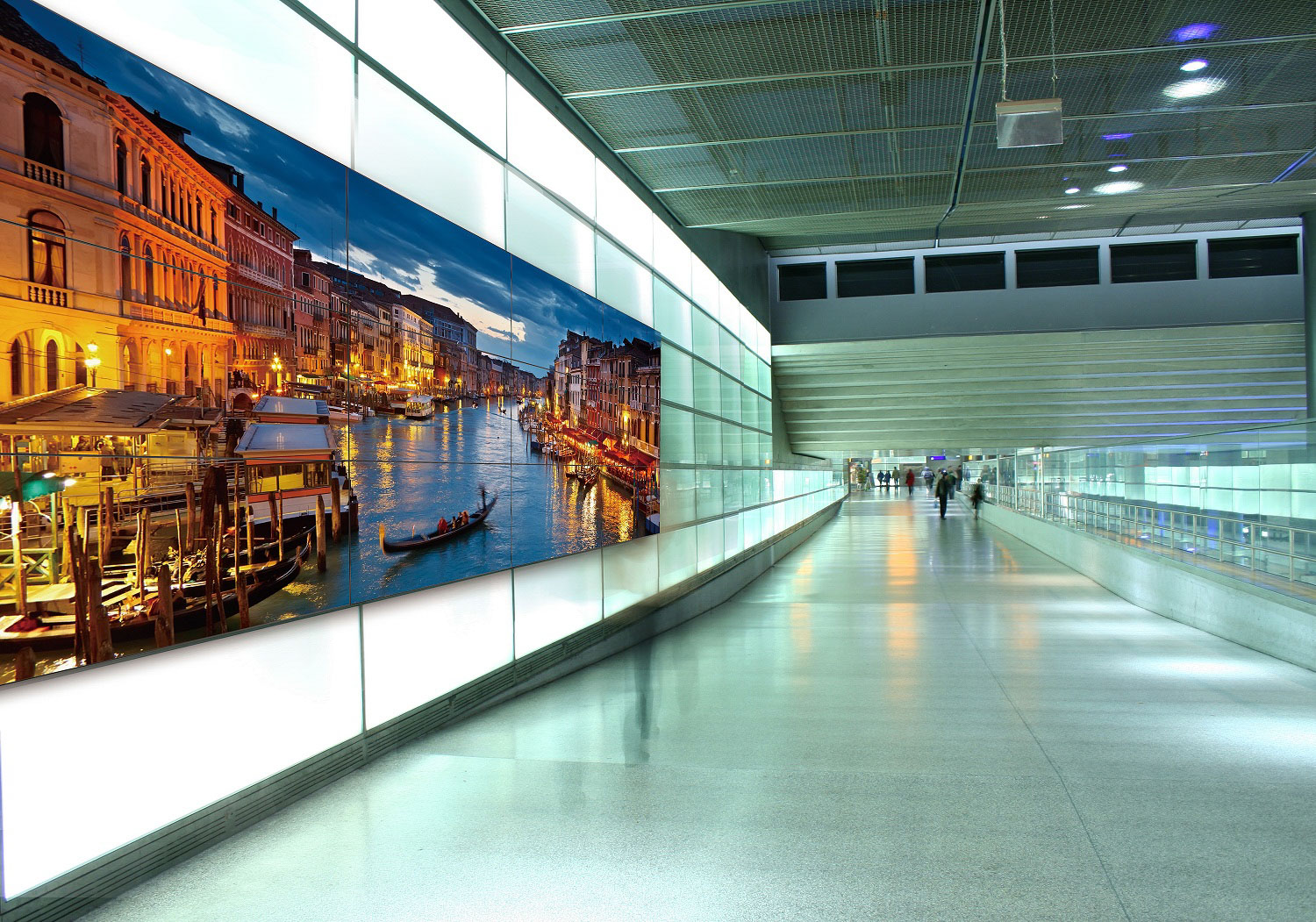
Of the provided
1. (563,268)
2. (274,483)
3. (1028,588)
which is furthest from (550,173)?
(1028,588)

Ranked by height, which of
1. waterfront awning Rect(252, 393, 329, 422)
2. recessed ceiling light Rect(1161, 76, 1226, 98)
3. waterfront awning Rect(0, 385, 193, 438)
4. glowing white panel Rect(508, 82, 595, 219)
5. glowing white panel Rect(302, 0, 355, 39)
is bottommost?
waterfront awning Rect(0, 385, 193, 438)

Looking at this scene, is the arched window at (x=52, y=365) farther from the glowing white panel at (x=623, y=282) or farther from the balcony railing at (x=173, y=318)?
the glowing white panel at (x=623, y=282)

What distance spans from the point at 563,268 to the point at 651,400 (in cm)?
264

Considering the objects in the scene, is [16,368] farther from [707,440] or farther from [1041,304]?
[1041,304]

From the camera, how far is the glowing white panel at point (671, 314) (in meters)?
11.5

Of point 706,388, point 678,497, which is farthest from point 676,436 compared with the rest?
point 706,388

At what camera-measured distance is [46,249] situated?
3.12 meters

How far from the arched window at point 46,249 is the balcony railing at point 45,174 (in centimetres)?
11

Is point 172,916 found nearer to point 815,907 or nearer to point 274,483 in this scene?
point 274,483

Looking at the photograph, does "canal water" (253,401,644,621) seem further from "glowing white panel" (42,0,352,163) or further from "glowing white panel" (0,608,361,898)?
"glowing white panel" (42,0,352,163)

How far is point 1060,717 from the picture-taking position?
630cm

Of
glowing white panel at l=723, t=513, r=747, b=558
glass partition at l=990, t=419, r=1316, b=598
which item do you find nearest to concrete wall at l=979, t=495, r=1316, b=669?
glass partition at l=990, t=419, r=1316, b=598

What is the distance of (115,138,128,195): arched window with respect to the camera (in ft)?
11.4

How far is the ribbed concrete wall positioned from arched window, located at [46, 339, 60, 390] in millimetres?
19998
